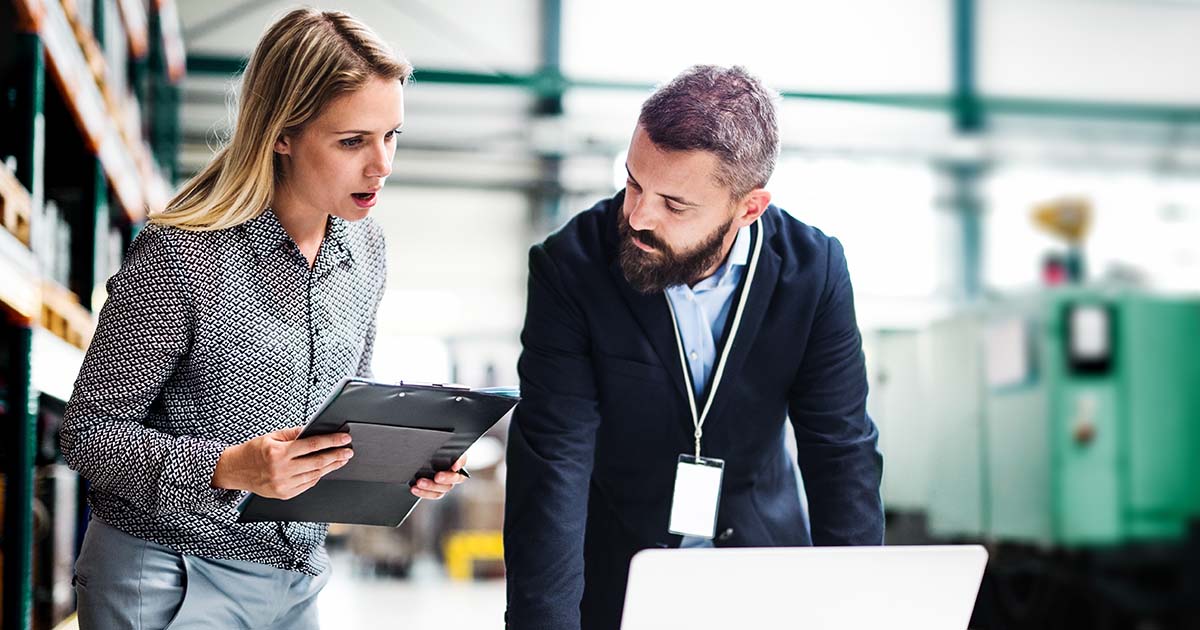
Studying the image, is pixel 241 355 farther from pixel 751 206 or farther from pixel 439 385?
pixel 751 206

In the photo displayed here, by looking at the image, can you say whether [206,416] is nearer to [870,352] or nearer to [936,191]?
[870,352]

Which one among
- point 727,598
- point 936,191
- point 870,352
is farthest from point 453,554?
point 727,598

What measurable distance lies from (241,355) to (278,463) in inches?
7.2

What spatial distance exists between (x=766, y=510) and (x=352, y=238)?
0.73 m

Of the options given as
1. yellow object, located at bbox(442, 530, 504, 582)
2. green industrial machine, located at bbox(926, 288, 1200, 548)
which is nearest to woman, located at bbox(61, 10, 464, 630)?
green industrial machine, located at bbox(926, 288, 1200, 548)

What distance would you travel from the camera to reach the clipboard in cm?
120

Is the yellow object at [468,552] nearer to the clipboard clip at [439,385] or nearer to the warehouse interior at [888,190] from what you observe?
the warehouse interior at [888,190]

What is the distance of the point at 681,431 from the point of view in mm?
1620

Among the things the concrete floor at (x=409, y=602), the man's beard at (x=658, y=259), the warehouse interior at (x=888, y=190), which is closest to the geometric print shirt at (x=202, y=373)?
the man's beard at (x=658, y=259)

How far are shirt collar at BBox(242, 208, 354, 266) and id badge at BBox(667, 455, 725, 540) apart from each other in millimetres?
562

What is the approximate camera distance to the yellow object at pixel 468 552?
335 inches

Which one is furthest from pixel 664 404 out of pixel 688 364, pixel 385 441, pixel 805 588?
pixel 805 588

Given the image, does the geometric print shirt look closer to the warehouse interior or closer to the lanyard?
the lanyard

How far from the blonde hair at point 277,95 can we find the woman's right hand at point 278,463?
0.91ft
